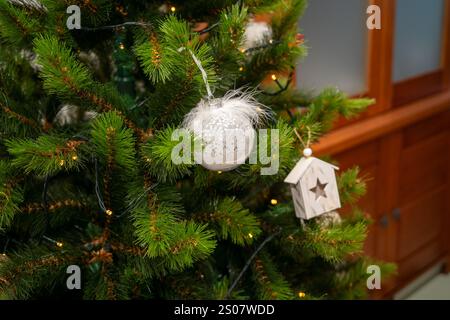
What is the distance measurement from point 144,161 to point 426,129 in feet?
5.49

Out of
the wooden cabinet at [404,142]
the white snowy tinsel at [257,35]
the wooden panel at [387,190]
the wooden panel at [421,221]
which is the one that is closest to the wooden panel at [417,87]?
the wooden cabinet at [404,142]

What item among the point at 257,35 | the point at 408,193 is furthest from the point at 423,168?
the point at 257,35

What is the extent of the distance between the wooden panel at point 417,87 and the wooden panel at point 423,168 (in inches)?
7.2

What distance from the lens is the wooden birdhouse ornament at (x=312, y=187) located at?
2.98 ft

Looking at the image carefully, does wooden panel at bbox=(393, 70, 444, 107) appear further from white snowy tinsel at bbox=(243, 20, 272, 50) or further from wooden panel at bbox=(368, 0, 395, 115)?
white snowy tinsel at bbox=(243, 20, 272, 50)

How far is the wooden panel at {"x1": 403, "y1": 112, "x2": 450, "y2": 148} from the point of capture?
2.17m

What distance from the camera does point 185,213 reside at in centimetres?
88

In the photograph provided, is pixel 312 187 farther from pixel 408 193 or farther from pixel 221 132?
pixel 408 193

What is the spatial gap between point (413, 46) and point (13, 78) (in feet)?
5.21

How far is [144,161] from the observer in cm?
81

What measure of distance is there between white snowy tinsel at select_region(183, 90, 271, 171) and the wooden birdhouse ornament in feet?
0.44

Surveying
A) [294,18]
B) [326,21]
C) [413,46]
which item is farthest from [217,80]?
[413,46]

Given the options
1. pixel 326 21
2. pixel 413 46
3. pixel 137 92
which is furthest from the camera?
pixel 413 46
